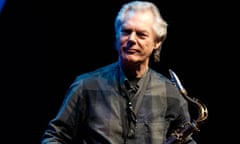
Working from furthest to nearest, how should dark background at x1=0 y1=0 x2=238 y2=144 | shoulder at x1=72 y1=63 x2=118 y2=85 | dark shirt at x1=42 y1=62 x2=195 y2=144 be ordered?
dark background at x1=0 y1=0 x2=238 y2=144
shoulder at x1=72 y1=63 x2=118 y2=85
dark shirt at x1=42 y1=62 x2=195 y2=144

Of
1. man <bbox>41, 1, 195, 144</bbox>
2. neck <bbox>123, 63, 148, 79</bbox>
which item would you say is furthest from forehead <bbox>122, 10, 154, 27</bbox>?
neck <bbox>123, 63, 148, 79</bbox>

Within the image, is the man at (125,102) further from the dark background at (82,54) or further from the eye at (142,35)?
the dark background at (82,54)

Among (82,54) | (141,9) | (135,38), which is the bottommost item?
(82,54)

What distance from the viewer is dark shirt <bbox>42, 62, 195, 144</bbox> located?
85.6 inches

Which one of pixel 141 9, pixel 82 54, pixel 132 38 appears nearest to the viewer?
pixel 132 38

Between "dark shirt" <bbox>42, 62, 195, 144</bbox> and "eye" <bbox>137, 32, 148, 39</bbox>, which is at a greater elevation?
"eye" <bbox>137, 32, 148, 39</bbox>

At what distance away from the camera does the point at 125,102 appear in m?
2.25

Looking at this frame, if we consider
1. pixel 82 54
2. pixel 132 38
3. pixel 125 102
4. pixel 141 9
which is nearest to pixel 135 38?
pixel 132 38

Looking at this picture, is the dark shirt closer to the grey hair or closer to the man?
the man

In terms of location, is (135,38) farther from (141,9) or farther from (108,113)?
(108,113)

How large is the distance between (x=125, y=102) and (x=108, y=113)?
0.11 m

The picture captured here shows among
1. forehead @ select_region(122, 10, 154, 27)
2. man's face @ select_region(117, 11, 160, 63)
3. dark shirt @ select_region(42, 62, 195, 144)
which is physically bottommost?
dark shirt @ select_region(42, 62, 195, 144)

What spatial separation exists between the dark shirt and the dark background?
698 millimetres

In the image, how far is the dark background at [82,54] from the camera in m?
2.83
